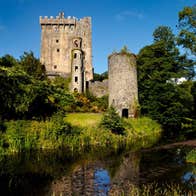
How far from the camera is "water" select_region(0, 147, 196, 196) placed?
8.43 metres

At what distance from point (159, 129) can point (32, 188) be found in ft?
65.0

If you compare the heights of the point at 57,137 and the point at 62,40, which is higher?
the point at 62,40

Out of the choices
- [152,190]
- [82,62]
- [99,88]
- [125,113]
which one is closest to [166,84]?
[125,113]

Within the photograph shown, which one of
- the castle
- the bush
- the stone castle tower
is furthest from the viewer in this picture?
the stone castle tower

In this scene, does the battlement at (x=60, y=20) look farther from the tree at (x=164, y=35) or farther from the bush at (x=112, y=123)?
the bush at (x=112, y=123)

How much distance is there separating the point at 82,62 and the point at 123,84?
17.6 m

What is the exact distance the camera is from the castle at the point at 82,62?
2609 centimetres

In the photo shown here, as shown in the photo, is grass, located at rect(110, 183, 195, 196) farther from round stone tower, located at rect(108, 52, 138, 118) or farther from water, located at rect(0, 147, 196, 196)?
round stone tower, located at rect(108, 52, 138, 118)

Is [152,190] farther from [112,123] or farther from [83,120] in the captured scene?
[83,120]

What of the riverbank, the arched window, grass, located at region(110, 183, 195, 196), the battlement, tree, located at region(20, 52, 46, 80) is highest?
the battlement

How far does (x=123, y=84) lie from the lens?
25984 millimetres

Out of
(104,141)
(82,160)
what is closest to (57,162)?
(82,160)


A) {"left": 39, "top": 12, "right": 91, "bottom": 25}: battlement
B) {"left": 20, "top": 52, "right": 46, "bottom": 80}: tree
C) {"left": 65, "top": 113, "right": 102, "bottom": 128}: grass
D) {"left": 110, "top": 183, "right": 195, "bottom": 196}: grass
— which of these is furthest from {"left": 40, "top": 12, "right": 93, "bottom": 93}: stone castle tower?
{"left": 110, "top": 183, "right": 195, "bottom": 196}: grass

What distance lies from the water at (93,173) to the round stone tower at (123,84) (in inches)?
448
